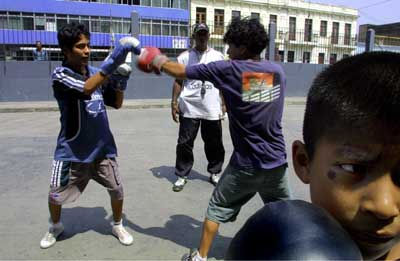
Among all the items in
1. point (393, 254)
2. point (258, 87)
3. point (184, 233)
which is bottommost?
point (184, 233)

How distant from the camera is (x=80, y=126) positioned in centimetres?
301

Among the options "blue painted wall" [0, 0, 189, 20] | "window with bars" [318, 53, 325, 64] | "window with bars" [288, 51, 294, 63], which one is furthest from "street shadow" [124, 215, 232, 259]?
"blue painted wall" [0, 0, 189, 20]

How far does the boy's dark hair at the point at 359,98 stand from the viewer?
30.9 inches

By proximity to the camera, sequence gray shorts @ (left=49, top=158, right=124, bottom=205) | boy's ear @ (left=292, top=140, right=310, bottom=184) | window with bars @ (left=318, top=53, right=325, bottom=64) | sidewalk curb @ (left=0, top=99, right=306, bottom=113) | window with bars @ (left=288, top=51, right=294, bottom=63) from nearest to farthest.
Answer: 1. boy's ear @ (left=292, top=140, right=310, bottom=184)
2. gray shorts @ (left=49, top=158, right=124, bottom=205)
3. sidewalk curb @ (left=0, top=99, right=306, bottom=113)
4. window with bars @ (left=318, top=53, right=325, bottom=64)
5. window with bars @ (left=288, top=51, right=294, bottom=63)

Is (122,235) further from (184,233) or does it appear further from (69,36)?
(69,36)

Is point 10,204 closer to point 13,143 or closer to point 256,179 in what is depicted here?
point 256,179

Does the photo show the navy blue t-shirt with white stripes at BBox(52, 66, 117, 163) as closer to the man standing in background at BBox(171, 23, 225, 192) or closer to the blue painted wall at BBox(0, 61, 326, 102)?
the man standing in background at BBox(171, 23, 225, 192)

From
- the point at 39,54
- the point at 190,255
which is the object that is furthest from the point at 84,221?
the point at 39,54

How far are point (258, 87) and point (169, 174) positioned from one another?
104 inches

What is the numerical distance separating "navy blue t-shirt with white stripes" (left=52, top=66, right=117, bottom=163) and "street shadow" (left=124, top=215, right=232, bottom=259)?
0.80m

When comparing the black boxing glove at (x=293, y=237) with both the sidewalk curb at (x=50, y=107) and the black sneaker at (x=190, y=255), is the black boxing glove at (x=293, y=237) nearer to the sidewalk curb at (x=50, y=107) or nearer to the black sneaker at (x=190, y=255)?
the black sneaker at (x=190, y=255)

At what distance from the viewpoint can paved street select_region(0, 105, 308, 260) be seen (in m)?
3.09

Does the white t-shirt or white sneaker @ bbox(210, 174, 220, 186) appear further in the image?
white sneaker @ bbox(210, 174, 220, 186)

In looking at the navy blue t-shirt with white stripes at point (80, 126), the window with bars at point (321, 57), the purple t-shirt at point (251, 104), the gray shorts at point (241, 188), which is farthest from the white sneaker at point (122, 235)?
the window with bars at point (321, 57)
